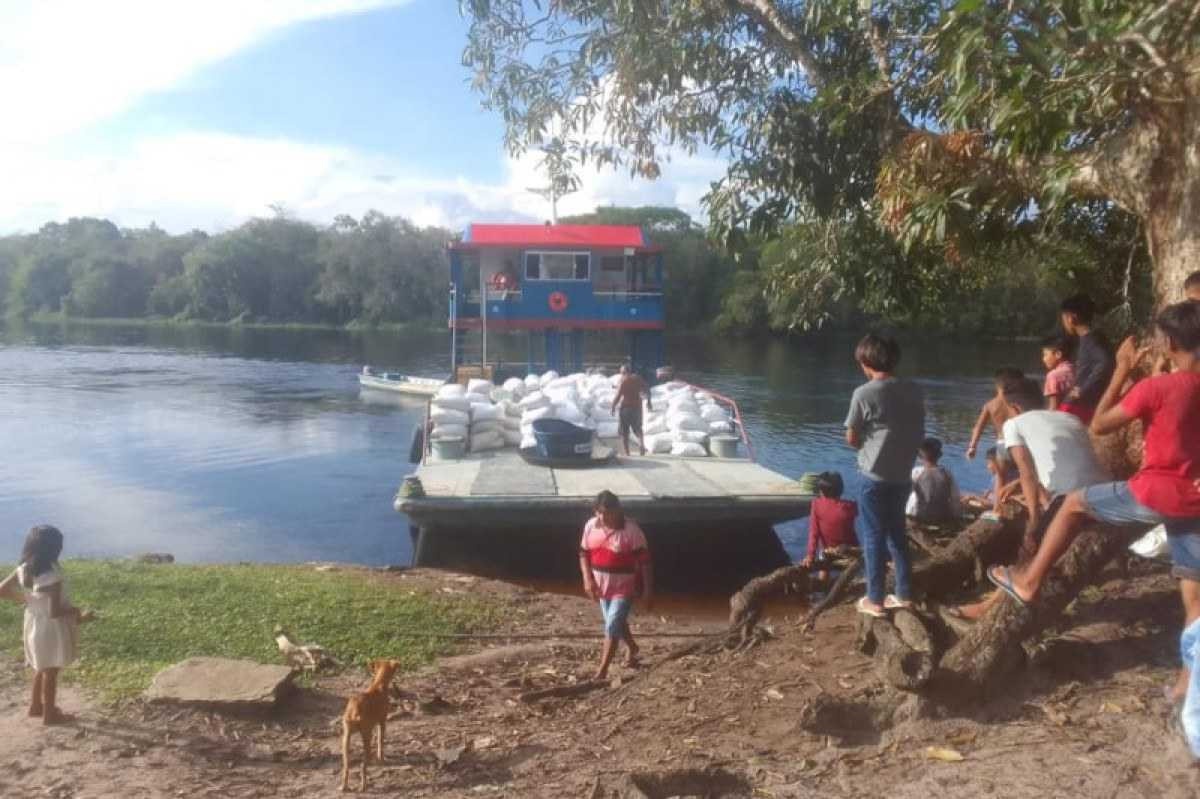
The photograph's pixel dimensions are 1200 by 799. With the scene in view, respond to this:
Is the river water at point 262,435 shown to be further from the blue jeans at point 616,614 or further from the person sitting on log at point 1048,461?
the person sitting on log at point 1048,461

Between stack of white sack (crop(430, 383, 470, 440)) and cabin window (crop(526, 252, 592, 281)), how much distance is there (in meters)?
7.22

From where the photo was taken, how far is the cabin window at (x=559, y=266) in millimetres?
23422

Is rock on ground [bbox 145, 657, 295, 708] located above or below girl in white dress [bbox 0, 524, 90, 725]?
below

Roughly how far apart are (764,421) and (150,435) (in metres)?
15.4

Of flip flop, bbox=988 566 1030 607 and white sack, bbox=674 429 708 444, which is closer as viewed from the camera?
flip flop, bbox=988 566 1030 607

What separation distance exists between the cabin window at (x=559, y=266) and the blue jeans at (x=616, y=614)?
56.2ft

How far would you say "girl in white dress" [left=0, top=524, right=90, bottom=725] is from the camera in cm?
554

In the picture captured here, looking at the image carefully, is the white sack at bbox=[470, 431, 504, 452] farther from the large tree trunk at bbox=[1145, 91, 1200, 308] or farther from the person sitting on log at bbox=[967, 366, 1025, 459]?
the large tree trunk at bbox=[1145, 91, 1200, 308]

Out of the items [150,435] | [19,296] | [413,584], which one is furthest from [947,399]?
[19,296]

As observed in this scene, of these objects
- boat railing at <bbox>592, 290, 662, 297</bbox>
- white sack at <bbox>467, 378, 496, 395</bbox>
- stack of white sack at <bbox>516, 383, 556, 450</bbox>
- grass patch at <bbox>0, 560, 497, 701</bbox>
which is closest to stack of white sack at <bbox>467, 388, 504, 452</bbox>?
stack of white sack at <bbox>516, 383, 556, 450</bbox>

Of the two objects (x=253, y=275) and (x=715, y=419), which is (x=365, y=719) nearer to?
(x=715, y=419)

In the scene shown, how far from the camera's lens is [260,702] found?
5.93 m

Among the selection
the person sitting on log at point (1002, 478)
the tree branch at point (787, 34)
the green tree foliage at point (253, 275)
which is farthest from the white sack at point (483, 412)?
the green tree foliage at point (253, 275)

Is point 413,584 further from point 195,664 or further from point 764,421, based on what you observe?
point 764,421
